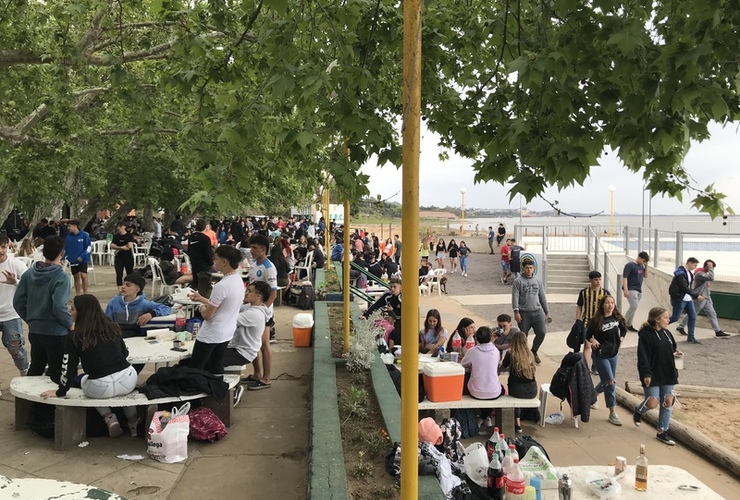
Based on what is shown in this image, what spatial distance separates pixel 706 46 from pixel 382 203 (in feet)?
8.57

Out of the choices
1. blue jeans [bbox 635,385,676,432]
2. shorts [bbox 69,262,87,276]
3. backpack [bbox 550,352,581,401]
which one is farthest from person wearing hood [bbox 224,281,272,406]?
shorts [bbox 69,262,87,276]

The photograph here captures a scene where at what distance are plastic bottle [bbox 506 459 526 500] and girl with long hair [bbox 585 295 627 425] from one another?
3.90m

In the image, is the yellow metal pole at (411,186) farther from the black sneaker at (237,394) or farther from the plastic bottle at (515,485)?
the black sneaker at (237,394)

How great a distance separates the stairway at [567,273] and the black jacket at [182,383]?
51.8ft

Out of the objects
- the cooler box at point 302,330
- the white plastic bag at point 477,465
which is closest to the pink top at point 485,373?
the white plastic bag at point 477,465

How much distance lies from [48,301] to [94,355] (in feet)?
3.60

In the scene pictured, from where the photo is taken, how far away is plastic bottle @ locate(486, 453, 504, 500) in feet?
13.8

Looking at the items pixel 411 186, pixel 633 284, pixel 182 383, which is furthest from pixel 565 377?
pixel 633 284

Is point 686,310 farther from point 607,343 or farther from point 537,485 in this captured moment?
point 537,485

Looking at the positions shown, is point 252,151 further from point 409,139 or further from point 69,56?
point 69,56

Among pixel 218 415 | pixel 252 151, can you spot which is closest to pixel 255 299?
pixel 218 415

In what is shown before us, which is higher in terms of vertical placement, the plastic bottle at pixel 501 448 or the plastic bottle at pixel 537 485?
the plastic bottle at pixel 501 448

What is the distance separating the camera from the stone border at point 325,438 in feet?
12.3

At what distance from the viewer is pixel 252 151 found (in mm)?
3953
